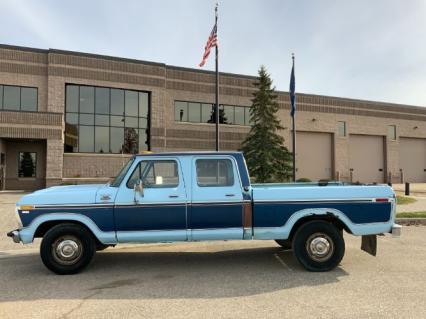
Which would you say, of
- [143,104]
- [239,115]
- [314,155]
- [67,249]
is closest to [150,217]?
[67,249]

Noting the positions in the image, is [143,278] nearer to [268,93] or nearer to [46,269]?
[46,269]

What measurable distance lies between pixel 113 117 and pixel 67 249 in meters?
25.8

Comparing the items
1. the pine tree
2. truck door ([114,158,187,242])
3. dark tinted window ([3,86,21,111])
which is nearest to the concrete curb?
truck door ([114,158,187,242])

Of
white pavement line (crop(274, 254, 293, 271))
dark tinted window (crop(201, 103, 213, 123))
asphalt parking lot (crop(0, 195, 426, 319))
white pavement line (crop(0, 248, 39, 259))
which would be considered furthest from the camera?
dark tinted window (crop(201, 103, 213, 123))

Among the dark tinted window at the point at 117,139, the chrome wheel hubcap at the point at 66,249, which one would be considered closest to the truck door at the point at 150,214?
the chrome wheel hubcap at the point at 66,249

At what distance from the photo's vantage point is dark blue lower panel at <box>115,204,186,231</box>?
258 inches

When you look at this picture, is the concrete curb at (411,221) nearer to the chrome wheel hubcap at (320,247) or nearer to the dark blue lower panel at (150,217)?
the chrome wheel hubcap at (320,247)

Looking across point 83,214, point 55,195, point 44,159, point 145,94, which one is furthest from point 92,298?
point 145,94

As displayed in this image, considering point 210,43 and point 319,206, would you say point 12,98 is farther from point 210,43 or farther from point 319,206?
point 319,206

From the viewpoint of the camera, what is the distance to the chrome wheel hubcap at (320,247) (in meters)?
6.74

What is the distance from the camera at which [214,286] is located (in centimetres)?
591

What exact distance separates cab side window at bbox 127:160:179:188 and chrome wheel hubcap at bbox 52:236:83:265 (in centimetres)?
126

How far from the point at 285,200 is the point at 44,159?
26226 mm

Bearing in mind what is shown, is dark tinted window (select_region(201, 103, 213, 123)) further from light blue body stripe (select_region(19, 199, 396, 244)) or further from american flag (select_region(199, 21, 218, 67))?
light blue body stripe (select_region(19, 199, 396, 244))
